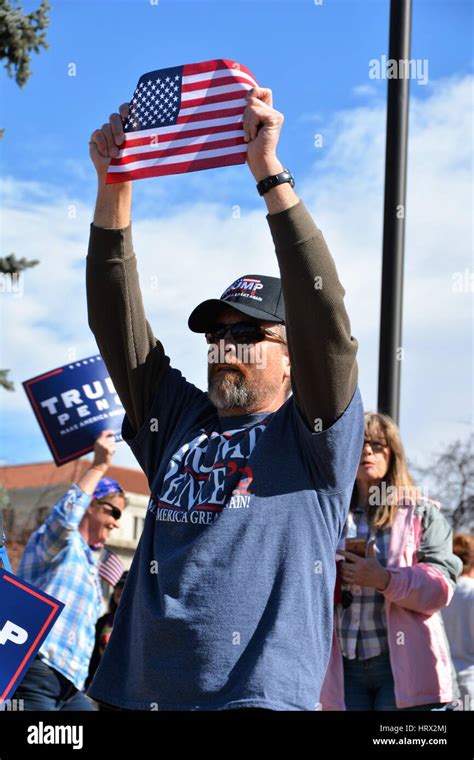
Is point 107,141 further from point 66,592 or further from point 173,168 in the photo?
point 66,592

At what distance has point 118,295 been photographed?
3.23 meters

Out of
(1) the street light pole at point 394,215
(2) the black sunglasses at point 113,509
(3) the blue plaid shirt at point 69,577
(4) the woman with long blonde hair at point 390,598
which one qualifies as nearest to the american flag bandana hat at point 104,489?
(2) the black sunglasses at point 113,509

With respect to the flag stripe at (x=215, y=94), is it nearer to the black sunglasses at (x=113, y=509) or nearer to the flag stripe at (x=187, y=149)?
the flag stripe at (x=187, y=149)

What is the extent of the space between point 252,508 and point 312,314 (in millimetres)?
552

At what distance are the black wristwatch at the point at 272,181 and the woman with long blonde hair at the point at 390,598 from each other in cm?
219

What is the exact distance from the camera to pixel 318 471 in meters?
2.89

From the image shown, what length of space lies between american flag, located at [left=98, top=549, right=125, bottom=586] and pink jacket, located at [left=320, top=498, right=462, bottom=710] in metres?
3.43

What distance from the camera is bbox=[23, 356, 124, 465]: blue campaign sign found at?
253 inches

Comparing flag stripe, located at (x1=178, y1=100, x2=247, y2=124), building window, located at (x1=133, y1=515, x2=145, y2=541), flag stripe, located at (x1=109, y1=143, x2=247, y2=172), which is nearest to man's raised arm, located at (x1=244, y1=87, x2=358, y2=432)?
flag stripe, located at (x1=109, y1=143, x2=247, y2=172)

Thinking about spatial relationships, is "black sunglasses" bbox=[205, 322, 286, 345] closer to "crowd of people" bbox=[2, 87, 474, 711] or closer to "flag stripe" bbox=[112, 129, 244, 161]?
"crowd of people" bbox=[2, 87, 474, 711]

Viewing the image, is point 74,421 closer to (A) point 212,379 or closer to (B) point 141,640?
(A) point 212,379
